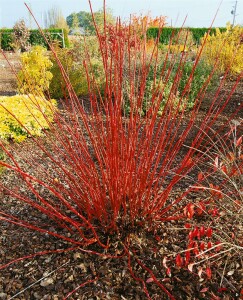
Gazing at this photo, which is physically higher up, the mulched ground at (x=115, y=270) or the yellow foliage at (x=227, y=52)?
the mulched ground at (x=115, y=270)

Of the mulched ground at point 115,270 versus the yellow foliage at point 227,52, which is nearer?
the mulched ground at point 115,270

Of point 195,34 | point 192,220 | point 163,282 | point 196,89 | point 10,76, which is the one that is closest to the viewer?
point 163,282

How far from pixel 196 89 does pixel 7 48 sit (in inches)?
572

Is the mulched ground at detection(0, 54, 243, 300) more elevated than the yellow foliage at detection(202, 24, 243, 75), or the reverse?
the mulched ground at detection(0, 54, 243, 300)

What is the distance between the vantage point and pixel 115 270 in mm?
1929

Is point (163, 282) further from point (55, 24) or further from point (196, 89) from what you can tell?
point (55, 24)

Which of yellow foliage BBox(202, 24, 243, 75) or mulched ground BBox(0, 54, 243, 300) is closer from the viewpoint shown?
mulched ground BBox(0, 54, 243, 300)

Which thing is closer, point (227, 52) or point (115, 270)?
point (115, 270)

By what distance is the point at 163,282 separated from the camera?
1850 mm

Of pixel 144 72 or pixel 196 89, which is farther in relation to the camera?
pixel 196 89

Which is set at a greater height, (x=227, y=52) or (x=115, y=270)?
(x=115, y=270)

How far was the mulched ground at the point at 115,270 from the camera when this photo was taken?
5.92 ft

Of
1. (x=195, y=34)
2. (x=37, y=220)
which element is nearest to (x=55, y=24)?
(x=195, y=34)

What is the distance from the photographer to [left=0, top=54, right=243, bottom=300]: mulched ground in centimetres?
180
